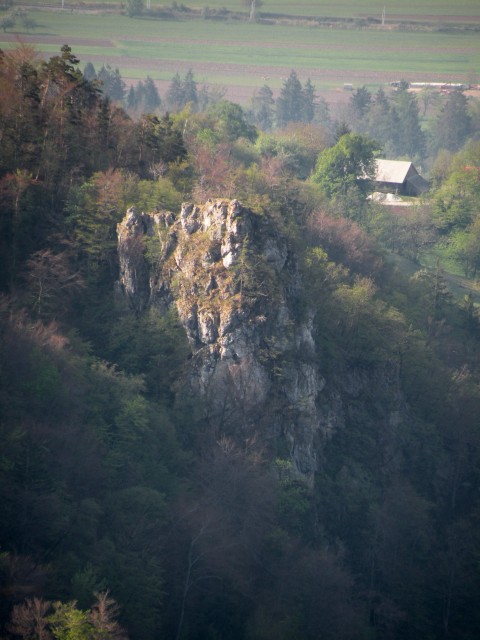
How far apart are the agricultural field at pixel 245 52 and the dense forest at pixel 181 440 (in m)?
95.8

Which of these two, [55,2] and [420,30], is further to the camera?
[420,30]

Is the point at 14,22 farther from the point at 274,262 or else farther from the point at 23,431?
the point at 23,431

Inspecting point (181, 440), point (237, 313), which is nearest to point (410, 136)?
point (237, 313)

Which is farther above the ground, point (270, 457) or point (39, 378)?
point (39, 378)

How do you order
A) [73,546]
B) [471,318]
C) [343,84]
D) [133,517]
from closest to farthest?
1. [73,546]
2. [133,517]
3. [471,318]
4. [343,84]

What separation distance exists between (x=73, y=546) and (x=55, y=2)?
460 feet

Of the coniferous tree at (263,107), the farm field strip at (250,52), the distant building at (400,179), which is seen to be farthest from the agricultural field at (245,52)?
the distant building at (400,179)

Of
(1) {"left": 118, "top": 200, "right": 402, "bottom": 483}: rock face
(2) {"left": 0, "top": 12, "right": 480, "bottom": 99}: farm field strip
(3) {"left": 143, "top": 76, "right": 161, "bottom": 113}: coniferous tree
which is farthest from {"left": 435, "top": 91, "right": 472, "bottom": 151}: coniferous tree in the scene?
(1) {"left": 118, "top": 200, "right": 402, "bottom": 483}: rock face

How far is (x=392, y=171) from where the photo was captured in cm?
10069

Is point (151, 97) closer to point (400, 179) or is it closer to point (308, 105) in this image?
point (308, 105)

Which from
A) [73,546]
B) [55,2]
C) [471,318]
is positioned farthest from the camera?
[55,2]

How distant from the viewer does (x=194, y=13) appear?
195 metres

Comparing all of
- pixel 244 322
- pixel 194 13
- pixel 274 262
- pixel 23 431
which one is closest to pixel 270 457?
pixel 244 322

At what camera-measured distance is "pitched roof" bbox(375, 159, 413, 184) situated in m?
98.4
